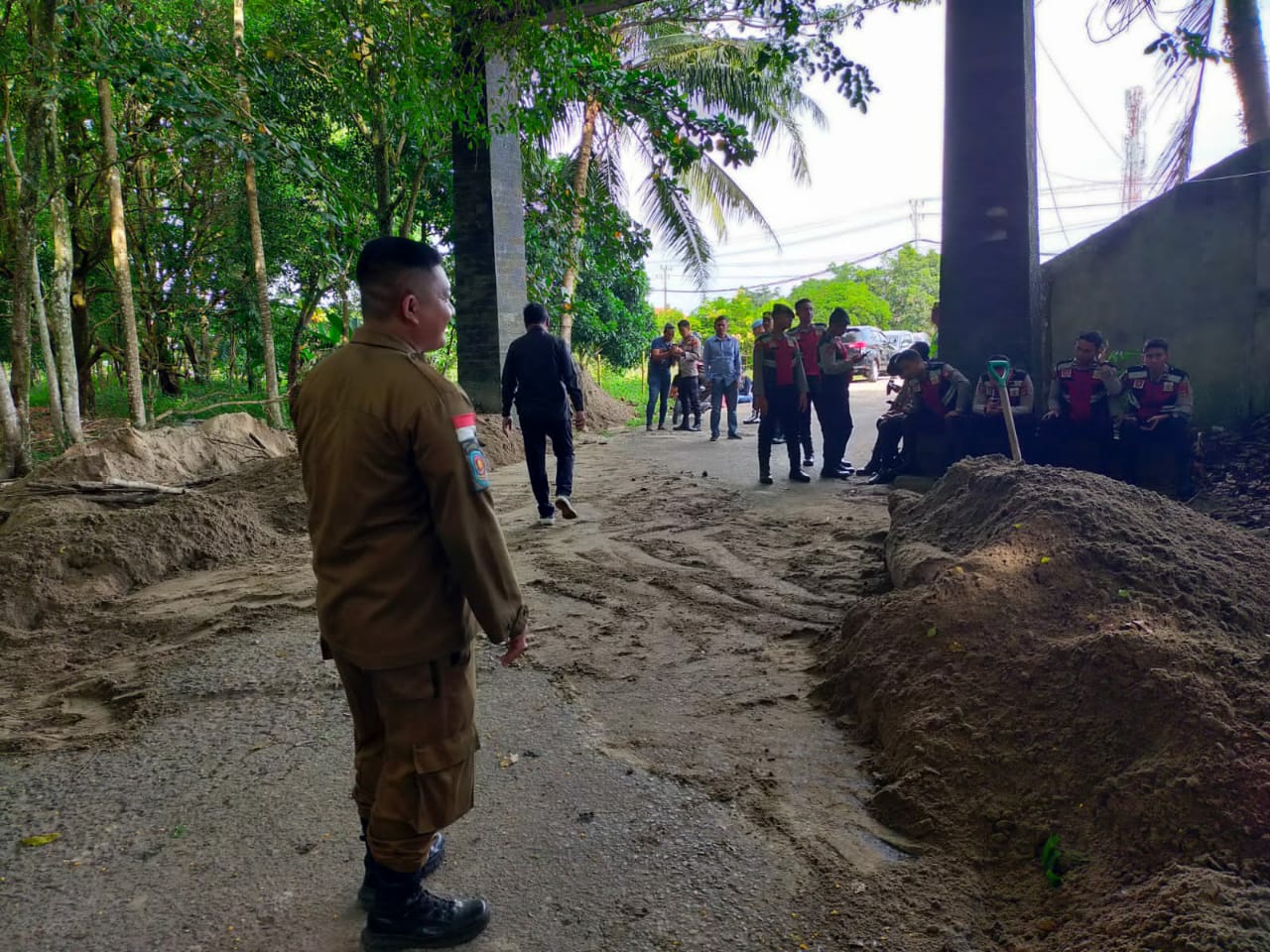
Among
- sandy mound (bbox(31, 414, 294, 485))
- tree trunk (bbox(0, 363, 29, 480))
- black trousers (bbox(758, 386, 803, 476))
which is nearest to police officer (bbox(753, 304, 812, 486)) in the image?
black trousers (bbox(758, 386, 803, 476))

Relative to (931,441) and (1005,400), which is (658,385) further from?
(1005,400)

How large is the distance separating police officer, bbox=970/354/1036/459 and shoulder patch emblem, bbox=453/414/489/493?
684 centimetres

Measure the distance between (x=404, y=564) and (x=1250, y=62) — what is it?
15021 millimetres

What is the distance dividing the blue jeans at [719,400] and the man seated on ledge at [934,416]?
162 inches

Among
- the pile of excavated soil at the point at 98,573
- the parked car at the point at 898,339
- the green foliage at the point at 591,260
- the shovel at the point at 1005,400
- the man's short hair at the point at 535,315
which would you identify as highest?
the green foliage at the point at 591,260

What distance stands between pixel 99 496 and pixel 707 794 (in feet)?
20.9

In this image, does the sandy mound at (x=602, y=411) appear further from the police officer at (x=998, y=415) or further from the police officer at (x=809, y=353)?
the police officer at (x=998, y=415)

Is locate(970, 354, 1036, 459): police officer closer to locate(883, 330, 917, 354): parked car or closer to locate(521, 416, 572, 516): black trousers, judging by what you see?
locate(521, 416, 572, 516): black trousers

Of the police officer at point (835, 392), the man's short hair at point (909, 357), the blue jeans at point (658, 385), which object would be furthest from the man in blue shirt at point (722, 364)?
the man's short hair at point (909, 357)

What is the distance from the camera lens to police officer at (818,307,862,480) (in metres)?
8.94

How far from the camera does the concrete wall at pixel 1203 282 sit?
8.05 metres

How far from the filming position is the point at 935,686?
10.8 ft

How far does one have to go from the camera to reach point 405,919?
7.13ft

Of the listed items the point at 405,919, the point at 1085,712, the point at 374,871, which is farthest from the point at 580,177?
the point at 405,919
